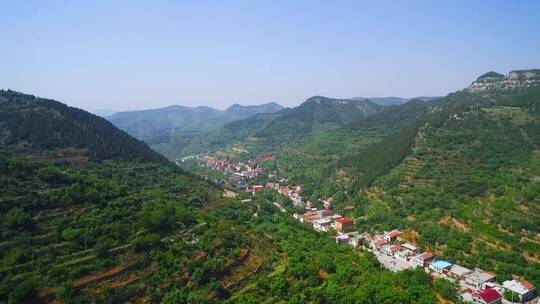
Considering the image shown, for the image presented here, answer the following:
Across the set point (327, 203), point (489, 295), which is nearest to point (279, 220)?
point (327, 203)

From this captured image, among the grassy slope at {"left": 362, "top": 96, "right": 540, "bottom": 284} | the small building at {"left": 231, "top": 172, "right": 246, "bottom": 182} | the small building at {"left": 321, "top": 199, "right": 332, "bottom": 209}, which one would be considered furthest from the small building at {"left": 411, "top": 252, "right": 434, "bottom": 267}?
the small building at {"left": 231, "top": 172, "right": 246, "bottom": 182}

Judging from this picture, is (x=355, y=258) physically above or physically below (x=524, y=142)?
below

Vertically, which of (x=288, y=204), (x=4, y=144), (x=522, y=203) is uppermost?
(x=4, y=144)

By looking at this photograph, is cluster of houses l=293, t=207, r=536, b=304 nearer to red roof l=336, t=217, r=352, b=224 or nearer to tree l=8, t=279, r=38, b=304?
red roof l=336, t=217, r=352, b=224

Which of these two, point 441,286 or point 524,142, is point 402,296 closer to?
point 441,286

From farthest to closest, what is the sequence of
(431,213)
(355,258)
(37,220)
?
(431,213), (355,258), (37,220)

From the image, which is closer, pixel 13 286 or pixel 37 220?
pixel 13 286

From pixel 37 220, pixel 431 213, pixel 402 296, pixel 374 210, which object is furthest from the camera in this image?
pixel 374 210

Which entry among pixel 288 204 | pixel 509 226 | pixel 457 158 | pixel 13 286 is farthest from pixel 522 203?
pixel 13 286
